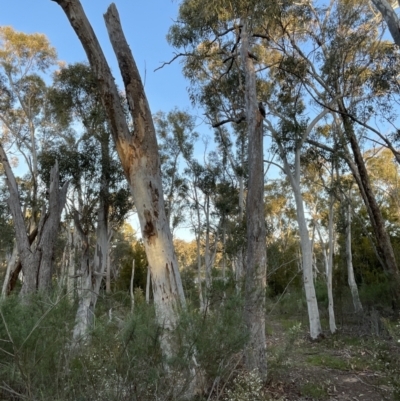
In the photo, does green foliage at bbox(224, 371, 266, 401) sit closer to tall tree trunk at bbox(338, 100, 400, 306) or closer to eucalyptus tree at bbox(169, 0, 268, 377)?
eucalyptus tree at bbox(169, 0, 268, 377)

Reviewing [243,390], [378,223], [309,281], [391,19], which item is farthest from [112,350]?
[378,223]

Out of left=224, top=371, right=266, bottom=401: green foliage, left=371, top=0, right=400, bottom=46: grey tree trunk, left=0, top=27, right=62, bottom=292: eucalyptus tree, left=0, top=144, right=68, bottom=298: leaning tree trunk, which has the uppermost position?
left=0, top=27, right=62, bottom=292: eucalyptus tree

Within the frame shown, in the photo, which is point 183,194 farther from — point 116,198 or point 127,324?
point 127,324

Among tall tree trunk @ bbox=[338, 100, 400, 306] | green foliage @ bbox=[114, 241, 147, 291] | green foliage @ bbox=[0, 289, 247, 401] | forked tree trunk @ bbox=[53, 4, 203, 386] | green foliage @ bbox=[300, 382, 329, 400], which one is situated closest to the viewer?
green foliage @ bbox=[0, 289, 247, 401]

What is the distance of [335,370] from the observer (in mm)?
7109

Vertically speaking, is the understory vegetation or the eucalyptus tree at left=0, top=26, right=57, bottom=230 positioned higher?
the eucalyptus tree at left=0, top=26, right=57, bottom=230

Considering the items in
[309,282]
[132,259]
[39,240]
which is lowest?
[309,282]

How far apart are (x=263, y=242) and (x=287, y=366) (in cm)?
169

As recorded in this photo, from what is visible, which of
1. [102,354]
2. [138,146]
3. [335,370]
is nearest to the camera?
[102,354]

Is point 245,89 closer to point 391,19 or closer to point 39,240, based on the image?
point 391,19

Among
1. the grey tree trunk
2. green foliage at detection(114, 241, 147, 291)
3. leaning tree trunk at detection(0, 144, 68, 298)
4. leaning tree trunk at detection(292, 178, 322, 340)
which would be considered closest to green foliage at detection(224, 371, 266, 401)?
leaning tree trunk at detection(0, 144, 68, 298)

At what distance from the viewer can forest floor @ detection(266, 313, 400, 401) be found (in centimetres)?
408

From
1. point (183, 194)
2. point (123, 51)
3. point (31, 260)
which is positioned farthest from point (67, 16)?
point (183, 194)

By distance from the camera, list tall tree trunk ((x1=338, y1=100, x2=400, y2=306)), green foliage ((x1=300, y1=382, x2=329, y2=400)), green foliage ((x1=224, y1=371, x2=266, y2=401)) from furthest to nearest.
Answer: tall tree trunk ((x1=338, y1=100, x2=400, y2=306)) < green foliage ((x1=300, y1=382, x2=329, y2=400)) < green foliage ((x1=224, y1=371, x2=266, y2=401))
